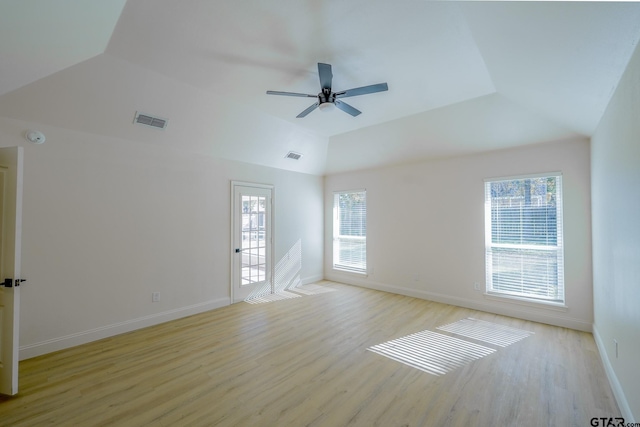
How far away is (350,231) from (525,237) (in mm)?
3219

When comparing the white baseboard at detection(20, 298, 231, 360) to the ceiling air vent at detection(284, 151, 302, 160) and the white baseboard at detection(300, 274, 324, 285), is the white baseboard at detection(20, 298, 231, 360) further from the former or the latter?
the ceiling air vent at detection(284, 151, 302, 160)

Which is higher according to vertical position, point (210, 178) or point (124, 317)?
point (210, 178)

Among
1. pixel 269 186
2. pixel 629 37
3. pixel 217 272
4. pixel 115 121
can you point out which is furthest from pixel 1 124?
pixel 629 37

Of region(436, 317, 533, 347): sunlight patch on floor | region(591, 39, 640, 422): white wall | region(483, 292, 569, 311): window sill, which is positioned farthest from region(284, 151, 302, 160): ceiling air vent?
region(591, 39, 640, 422): white wall

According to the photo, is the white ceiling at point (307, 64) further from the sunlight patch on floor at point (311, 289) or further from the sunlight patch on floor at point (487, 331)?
the sunlight patch on floor at point (311, 289)

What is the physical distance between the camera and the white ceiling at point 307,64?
180 cm

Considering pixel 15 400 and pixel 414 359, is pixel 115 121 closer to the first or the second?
pixel 15 400

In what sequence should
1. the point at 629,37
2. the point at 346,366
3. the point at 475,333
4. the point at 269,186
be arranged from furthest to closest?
the point at 269,186, the point at 475,333, the point at 346,366, the point at 629,37

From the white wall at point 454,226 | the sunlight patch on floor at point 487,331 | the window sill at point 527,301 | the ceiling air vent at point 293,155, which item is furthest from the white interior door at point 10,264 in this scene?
the window sill at point 527,301

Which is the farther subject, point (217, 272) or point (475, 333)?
point (217, 272)

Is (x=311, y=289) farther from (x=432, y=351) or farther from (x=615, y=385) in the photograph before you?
(x=615, y=385)

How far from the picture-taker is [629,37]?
1532 mm

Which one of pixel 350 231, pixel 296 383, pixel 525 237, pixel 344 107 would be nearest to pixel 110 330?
pixel 296 383

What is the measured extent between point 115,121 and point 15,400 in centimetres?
284
